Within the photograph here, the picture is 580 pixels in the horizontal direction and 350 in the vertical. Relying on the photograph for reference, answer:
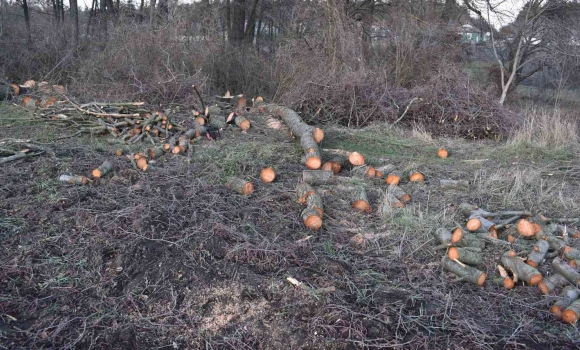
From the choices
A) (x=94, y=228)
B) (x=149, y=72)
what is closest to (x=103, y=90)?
(x=149, y=72)

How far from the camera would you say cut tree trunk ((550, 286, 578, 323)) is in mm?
3045

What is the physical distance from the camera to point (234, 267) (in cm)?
339

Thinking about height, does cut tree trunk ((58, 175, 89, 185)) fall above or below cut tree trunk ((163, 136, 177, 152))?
below

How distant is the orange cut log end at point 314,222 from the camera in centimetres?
402

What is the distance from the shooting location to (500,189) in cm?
509

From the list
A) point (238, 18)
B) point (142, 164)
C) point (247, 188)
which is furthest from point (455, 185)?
point (238, 18)

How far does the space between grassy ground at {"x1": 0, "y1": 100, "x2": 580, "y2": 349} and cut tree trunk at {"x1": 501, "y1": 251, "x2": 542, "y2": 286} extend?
8 centimetres

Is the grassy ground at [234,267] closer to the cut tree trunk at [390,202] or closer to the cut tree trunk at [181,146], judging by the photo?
the cut tree trunk at [390,202]

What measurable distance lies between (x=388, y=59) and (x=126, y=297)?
990 cm

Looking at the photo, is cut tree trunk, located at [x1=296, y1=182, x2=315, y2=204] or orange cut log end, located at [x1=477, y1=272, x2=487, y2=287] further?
cut tree trunk, located at [x1=296, y1=182, x2=315, y2=204]

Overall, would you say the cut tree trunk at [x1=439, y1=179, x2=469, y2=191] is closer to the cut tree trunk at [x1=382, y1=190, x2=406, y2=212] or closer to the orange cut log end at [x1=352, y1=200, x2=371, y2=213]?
the cut tree trunk at [x1=382, y1=190, x2=406, y2=212]

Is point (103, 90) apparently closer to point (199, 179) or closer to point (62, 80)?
point (62, 80)

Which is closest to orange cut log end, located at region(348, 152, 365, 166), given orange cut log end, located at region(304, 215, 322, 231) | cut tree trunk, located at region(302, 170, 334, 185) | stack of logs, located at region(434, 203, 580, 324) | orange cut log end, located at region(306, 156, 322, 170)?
orange cut log end, located at region(306, 156, 322, 170)

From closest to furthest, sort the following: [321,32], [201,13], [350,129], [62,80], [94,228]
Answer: [94,228]
[350,129]
[62,80]
[321,32]
[201,13]
